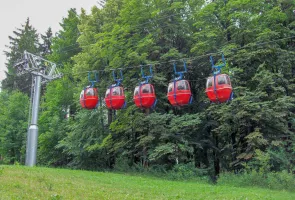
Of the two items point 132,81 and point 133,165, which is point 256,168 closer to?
point 133,165

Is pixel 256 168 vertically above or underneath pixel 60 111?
underneath

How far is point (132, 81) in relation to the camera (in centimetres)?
2089

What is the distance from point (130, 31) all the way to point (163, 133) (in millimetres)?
7648

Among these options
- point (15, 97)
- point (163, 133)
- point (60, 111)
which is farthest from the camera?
point (15, 97)

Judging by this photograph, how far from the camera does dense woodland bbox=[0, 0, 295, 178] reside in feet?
57.2

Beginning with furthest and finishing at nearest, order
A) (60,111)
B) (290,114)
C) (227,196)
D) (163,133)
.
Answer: (60,111) → (163,133) → (290,114) → (227,196)

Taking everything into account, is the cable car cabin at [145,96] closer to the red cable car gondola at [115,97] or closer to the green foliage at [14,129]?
the red cable car gondola at [115,97]

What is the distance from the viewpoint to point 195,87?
22594 mm

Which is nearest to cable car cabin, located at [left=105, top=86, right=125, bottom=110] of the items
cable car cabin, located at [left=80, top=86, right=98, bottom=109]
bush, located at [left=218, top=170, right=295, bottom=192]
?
cable car cabin, located at [left=80, top=86, right=98, bottom=109]

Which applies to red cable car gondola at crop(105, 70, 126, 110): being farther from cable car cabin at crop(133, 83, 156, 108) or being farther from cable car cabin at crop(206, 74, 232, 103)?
cable car cabin at crop(206, 74, 232, 103)

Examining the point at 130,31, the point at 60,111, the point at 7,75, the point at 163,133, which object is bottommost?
the point at 163,133

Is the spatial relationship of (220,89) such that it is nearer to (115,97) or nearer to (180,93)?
(180,93)

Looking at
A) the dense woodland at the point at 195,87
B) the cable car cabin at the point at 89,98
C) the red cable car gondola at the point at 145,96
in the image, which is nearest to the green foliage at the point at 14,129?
the dense woodland at the point at 195,87

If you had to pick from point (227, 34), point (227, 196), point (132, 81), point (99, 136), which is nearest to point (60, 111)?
point (99, 136)
